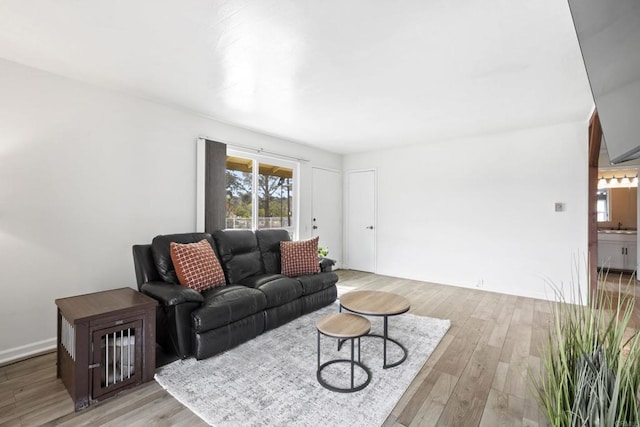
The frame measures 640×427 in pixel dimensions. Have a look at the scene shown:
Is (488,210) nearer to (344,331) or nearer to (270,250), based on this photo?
(270,250)

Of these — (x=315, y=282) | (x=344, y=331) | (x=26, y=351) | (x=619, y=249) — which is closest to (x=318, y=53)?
(x=344, y=331)

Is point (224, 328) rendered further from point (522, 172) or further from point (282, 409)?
point (522, 172)

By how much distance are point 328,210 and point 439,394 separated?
4063 millimetres

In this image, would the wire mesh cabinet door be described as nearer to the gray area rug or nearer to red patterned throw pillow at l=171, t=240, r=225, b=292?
the gray area rug

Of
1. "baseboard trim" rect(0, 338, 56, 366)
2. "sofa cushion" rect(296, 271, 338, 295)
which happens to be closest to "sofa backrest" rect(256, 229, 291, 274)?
"sofa cushion" rect(296, 271, 338, 295)

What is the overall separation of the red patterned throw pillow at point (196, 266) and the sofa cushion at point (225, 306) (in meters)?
0.10

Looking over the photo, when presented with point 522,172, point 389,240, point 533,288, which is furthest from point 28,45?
point 533,288

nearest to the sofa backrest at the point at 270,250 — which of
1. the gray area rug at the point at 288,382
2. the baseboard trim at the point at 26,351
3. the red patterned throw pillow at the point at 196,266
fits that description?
the red patterned throw pillow at the point at 196,266

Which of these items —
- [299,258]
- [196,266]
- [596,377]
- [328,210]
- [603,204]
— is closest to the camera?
[596,377]

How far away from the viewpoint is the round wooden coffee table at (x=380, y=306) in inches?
91.0

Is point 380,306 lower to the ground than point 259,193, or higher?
lower

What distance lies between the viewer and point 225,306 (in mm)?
2471

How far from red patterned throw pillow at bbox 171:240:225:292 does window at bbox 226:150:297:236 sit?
1160 mm

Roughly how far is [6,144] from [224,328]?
7.73 feet
